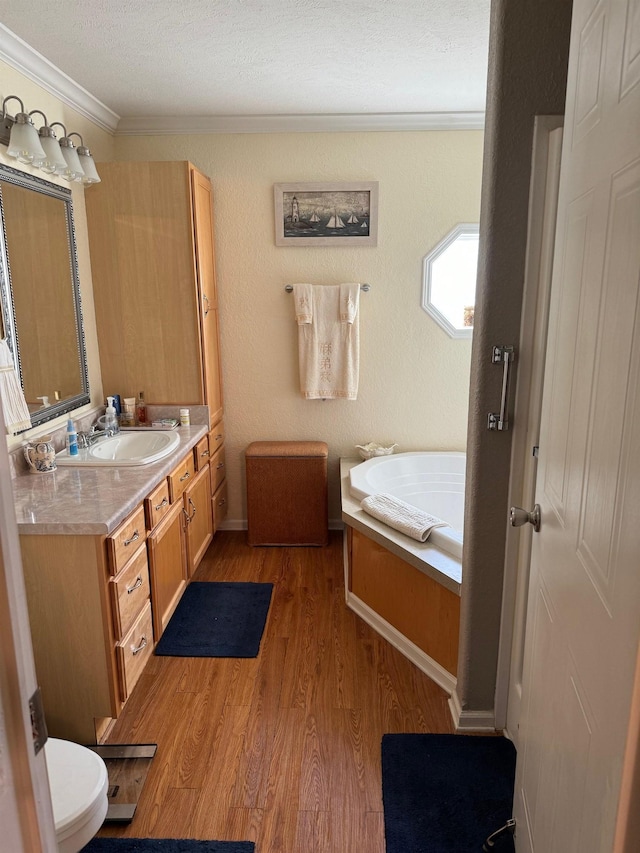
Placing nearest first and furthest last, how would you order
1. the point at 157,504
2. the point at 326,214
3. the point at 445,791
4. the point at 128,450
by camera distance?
the point at 445,791 < the point at 157,504 < the point at 128,450 < the point at 326,214

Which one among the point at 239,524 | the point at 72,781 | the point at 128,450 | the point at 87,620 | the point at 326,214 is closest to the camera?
the point at 72,781

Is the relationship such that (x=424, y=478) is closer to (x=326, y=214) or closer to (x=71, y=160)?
(x=326, y=214)

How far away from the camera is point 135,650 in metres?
2.19

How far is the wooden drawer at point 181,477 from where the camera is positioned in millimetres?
2681

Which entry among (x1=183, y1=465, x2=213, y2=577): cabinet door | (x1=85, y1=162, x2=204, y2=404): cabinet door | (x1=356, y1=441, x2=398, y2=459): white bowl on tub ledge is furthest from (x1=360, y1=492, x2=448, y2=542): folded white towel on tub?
(x1=85, y1=162, x2=204, y2=404): cabinet door

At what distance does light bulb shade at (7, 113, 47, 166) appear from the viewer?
229cm

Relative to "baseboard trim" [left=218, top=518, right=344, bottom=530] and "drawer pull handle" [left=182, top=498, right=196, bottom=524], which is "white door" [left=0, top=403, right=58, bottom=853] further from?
"baseboard trim" [left=218, top=518, right=344, bottom=530]

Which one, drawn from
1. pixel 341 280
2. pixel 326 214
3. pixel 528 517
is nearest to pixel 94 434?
pixel 341 280

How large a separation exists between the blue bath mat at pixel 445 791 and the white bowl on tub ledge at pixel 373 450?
1.90 m

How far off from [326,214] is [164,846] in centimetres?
314

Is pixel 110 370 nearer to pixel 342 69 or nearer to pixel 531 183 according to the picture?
pixel 342 69

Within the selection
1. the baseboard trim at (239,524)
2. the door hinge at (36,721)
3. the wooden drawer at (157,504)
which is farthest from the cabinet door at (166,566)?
the door hinge at (36,721)

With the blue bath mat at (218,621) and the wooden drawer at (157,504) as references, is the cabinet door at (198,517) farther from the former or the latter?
the wooden drawer at (157,504)

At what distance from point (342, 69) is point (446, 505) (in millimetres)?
2359
